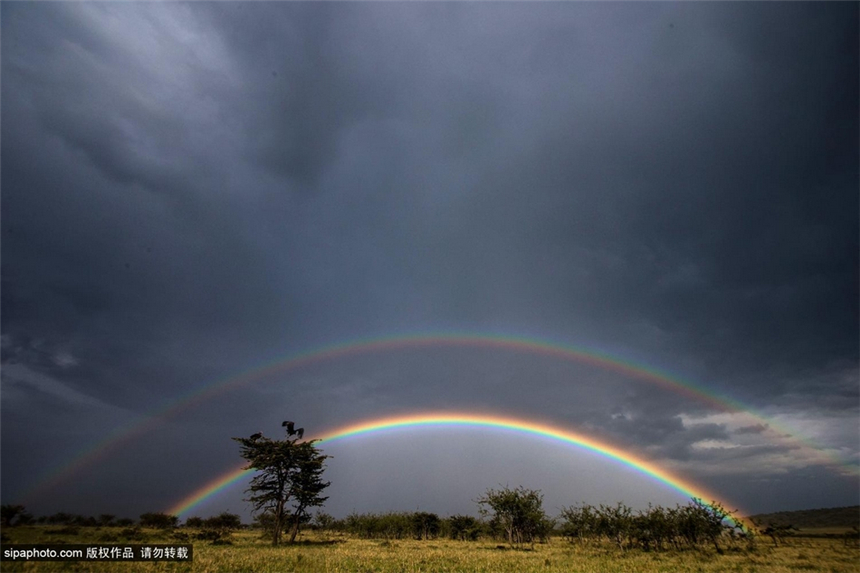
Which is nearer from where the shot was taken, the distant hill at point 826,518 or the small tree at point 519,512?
the small tree at point 519,512

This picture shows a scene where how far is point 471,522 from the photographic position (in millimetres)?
83562

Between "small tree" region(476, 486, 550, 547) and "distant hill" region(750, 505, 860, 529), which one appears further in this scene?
"distant hill" region(750, 505, 860, 529)

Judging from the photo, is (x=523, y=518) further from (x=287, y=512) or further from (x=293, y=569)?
(x=293, y=569)

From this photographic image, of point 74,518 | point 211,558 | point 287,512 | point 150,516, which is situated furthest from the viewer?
point 74,518

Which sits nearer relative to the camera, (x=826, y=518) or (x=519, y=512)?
(x=519, y=512)

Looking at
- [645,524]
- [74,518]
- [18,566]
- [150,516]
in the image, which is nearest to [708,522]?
[645,524]

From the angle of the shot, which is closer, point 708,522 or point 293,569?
point 293,569

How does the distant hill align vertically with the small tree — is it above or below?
below

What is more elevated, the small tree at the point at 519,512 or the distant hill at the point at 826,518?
the small tree at the point at 519,512

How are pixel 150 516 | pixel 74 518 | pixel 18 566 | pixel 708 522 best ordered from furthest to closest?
pixel 74 518 → pixel 150 516 → pixel 708 522 → pixel 18 566

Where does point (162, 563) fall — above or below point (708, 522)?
above

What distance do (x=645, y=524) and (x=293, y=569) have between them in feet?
165

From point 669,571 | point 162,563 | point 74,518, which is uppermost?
point 162,563

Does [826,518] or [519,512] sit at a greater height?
[519,512]
